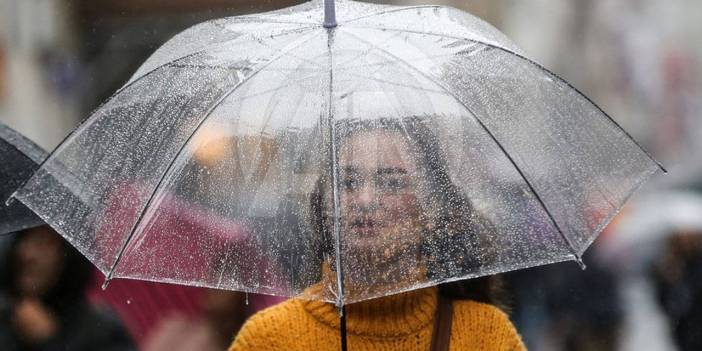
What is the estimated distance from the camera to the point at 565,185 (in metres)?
2.64

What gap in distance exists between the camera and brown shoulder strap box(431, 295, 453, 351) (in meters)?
2.89

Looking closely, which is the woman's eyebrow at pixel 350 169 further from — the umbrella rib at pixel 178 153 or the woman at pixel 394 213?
the umbrella rib at pixel 178 153

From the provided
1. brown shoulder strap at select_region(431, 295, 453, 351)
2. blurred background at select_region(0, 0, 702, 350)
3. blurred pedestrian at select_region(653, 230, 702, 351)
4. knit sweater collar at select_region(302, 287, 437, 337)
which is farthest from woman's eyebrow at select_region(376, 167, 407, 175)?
blurred pedestrian at select_region(653, 230, 702, 351)

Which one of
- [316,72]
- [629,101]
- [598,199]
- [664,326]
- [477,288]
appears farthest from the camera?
[629,101]

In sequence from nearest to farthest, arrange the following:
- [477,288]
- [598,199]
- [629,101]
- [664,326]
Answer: [598,199] → [477,288] → [664,326] → [629,101]

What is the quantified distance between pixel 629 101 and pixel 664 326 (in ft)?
4.26

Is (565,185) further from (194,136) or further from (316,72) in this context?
(194,136)

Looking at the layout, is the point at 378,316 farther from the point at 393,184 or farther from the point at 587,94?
the point at 587,94

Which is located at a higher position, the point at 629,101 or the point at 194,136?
the point at 194,136

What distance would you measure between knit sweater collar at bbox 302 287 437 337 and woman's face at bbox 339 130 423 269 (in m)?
0.40

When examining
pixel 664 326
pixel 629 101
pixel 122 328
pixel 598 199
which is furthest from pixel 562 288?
pixel 598 199

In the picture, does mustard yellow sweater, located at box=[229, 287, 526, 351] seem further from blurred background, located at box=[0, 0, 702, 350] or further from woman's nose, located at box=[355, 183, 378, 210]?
blurred background, located at box=[0, 0, 702, 350]

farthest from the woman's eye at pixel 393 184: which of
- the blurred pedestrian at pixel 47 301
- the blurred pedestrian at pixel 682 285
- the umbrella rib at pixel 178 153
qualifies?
the blurred pedestrian at pixel 682 285

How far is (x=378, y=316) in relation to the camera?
2883 millimetres
